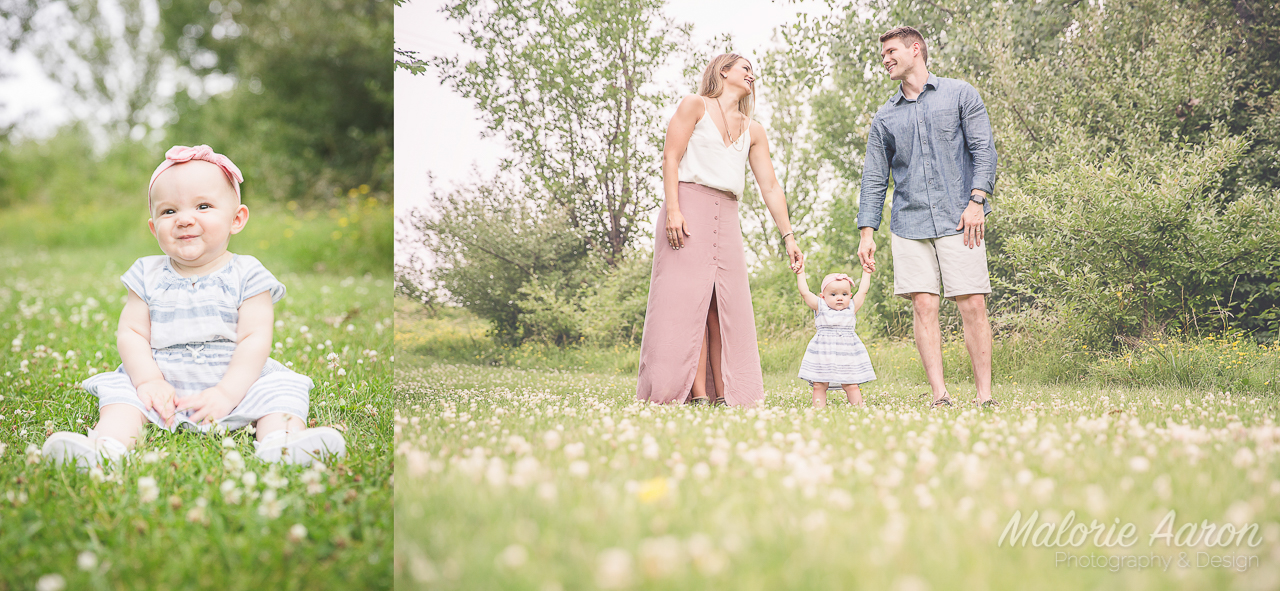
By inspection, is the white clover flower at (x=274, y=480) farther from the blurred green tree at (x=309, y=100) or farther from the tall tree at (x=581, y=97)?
the blurred green tree at (x=309, y=100)

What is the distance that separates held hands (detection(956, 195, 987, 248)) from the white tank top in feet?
4.33

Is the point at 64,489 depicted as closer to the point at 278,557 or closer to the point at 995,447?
the point at 278,557

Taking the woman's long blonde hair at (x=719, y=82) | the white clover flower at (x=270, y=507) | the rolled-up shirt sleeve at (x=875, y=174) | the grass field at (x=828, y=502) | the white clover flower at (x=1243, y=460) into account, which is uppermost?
the woman's long blonde hair at (x=719, y=82)

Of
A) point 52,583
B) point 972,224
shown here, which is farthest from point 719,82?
point 52,583

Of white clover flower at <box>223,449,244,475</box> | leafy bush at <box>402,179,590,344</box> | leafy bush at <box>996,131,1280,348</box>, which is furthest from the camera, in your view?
leafy bush at <box>402,179,590,344</box>

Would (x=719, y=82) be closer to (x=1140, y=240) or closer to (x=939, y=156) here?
(x=939, y=156)

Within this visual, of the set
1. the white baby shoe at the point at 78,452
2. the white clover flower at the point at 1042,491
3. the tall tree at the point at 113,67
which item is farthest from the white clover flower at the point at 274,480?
the tall tree at the point at 113,67

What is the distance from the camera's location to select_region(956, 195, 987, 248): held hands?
4.02m

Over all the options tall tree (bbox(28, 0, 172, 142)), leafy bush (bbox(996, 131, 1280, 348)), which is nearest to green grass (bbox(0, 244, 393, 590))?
leafy bush (bbox(996, 131, 1280, 348))

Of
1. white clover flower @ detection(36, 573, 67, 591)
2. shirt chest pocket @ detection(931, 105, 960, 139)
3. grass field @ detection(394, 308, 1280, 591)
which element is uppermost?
shirt chest pocket @ detection(931, 105, 960, 139)

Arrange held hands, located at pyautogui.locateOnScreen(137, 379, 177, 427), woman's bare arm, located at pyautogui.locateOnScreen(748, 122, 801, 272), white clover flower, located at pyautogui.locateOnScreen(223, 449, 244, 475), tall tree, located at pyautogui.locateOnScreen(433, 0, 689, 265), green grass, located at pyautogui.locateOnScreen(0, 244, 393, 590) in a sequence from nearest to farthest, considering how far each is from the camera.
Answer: green grass, located at pyautogui.locateOnScreen(0, 244, 393, 590) < white clover flower, located at pyautogui.locateOnScreen(223, 449, 244, 475) < held hands, located at pyautogui.locateOnScreen(137, 379, 177, 427) < woman's bare arm, located at pyautogui.locateOnScreen(748, 122, 801, 272) < tall tree, located at pyautogui.locateOnScreen(433, 0, 689, 265)

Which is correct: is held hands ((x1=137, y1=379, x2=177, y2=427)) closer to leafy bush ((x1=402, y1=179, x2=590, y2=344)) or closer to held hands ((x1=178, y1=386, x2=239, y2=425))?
held hands ((x1=178, y1=386, x2=239, y2=425))

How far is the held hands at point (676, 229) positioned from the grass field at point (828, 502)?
143 centimetres

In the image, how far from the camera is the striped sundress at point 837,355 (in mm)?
4027
